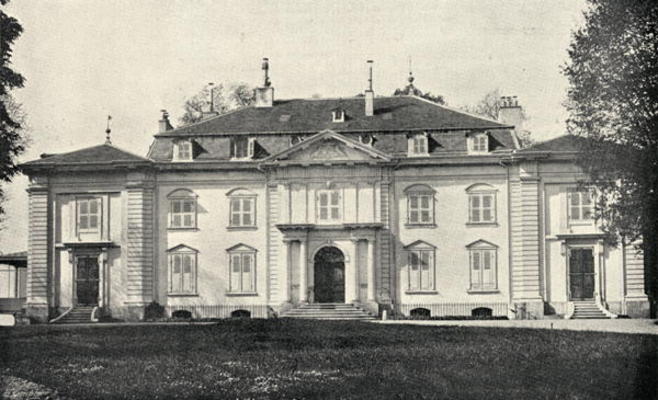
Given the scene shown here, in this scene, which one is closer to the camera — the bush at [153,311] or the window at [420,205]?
the bush at [153,311]

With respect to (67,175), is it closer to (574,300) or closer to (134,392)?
(574,300)

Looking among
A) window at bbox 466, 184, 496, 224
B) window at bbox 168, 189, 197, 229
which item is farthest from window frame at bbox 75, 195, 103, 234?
window at bbox 466, 184, 496, 224

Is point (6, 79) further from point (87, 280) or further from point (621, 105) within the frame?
point (621, 105)

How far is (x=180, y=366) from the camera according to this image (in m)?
16.8

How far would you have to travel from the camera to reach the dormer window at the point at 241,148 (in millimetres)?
36291

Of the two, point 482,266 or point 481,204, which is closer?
point 482,266

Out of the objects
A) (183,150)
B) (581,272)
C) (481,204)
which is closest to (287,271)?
(183,150)

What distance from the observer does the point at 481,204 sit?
1383 inches

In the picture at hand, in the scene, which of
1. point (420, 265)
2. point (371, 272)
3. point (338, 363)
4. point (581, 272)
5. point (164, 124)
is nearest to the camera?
point (338, 363)

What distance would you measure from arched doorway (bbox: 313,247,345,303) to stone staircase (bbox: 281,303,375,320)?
3.51 ft

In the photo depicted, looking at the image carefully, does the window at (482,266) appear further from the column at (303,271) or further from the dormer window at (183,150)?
the dormer window at (183,150)

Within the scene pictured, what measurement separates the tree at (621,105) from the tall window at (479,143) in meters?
9.28

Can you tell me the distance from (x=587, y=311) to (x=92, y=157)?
2060cm

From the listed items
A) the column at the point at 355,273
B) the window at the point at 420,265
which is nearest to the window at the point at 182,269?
the column at the point at 355,273
